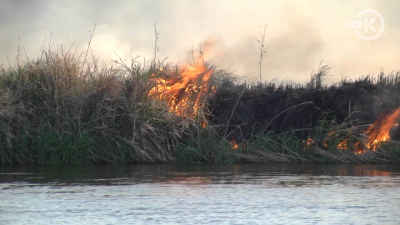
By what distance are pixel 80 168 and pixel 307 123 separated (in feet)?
17.3

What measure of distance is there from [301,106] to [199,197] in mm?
7955

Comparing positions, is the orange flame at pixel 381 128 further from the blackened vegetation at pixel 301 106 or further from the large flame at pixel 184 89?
the large flame at pixel 184 89

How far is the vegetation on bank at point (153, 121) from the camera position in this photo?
1332 cm

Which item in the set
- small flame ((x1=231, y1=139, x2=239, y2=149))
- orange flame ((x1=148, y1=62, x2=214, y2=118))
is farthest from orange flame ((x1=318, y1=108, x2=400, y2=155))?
orange flame ((x1=148, y1=62, x2=214, y2=118))

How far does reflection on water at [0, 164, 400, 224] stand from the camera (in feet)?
19.1

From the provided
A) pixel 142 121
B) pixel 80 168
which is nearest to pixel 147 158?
pixel 142 121

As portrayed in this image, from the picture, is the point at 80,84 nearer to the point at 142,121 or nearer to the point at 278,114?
the point at 142,121

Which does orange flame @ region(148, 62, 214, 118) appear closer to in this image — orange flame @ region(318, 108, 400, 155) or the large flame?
the large flame

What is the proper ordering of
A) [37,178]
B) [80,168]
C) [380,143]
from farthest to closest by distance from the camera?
[380,143] → [80,168] → [37,178]

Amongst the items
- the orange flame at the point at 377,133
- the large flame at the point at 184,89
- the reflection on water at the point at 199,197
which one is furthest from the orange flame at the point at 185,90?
the reflection on water at the point at 199,197

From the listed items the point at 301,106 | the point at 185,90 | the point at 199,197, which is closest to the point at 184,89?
the point at 185,90

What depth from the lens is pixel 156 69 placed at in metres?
15.1

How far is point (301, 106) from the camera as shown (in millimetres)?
14703

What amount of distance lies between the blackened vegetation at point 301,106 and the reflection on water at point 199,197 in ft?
12.1
